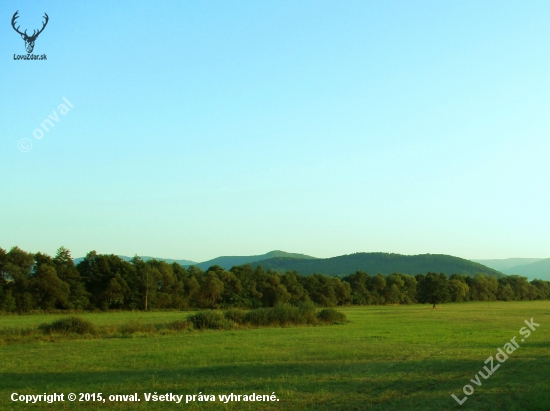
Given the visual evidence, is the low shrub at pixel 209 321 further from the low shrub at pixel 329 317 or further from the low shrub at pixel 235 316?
the low shrub at pixel 329 317

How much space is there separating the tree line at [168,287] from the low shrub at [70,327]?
22627mm

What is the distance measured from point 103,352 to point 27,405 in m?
11.4

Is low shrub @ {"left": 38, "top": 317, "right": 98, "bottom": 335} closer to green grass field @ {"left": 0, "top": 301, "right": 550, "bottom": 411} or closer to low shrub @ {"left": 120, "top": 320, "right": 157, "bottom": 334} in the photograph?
low shrub @ {"left": 120, "top": 320, "right": 157, "bottom": 334}

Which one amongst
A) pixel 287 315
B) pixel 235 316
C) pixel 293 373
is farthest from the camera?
pixel 287 315

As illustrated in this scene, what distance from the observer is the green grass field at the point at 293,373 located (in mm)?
12219

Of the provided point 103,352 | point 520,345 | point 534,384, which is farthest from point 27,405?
point 520,345

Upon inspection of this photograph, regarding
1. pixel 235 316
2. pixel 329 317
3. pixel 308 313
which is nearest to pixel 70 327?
pixel 235 316

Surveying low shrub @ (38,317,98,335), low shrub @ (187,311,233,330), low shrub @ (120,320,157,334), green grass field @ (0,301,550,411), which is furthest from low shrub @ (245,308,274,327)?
green grass field @ (0,301,550,411)

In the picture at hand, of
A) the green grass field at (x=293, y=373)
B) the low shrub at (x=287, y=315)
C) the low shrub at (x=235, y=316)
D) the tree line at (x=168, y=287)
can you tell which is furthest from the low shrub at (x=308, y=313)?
the green grass field at (x=293, y=373)

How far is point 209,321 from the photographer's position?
130 ft

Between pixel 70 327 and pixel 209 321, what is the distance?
36.1 ft

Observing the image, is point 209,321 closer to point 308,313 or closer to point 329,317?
point 308,313

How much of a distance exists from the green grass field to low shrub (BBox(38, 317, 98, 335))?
433cm

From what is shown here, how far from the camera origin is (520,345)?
82.4 feet
